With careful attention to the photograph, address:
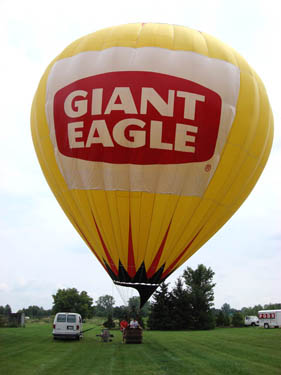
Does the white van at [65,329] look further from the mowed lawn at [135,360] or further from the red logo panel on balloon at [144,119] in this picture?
the red logo panel on balloon at [144,119]

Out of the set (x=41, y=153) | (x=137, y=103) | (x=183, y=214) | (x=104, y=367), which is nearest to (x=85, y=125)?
(x=137, y=103)

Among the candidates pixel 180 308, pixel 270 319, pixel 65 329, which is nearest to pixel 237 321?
pixel 180 308

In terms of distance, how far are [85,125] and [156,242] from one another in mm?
3822

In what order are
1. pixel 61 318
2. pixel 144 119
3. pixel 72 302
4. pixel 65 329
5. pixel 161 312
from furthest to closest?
1. pixel 72 302
2. pixel 161 312
3. pixel 61 318
4. pixel 65 329
5. pixel 144 119

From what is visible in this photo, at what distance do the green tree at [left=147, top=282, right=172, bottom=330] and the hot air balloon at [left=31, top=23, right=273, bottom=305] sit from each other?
96.8 ft

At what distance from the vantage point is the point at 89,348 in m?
16.0

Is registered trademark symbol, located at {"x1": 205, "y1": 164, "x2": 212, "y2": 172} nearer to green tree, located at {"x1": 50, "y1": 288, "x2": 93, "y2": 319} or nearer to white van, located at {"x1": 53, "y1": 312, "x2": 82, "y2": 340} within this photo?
white van, located at {"x1": 53, "y1": 312, "x2": 82, "y2": 340}

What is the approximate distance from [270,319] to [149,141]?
28571mm

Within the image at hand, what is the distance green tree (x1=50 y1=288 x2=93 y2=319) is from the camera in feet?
197

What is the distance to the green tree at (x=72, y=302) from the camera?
197 ft

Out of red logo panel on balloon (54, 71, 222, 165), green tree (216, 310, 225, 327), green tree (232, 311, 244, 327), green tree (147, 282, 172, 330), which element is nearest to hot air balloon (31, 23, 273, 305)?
red logo panel on balloon (54, 71, 222, 165)

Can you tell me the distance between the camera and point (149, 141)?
41.0 ft

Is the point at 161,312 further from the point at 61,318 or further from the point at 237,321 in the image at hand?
the point at 61,318

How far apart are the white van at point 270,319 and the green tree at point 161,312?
8.58 meters
